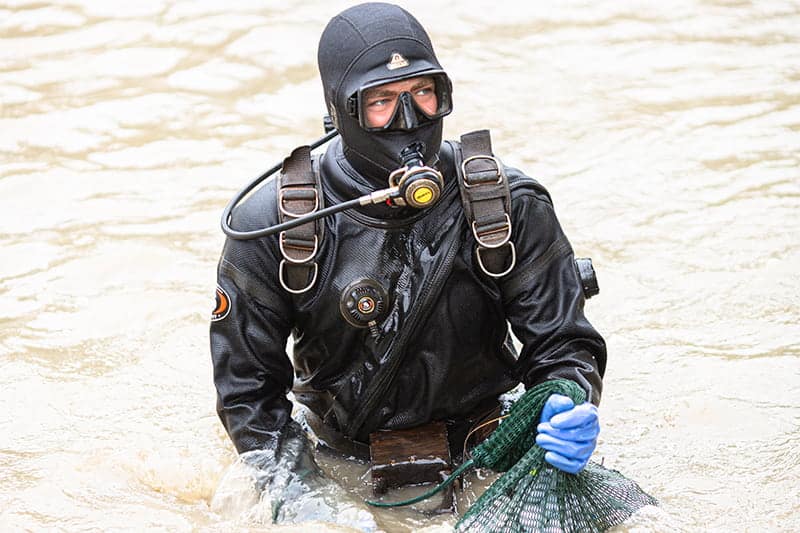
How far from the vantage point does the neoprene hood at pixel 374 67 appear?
315 centimetres

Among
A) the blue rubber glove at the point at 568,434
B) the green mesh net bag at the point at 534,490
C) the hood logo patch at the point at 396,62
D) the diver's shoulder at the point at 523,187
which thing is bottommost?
the green mesh net bag at the point at 534,490

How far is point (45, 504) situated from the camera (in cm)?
355

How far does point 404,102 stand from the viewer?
3.10 m

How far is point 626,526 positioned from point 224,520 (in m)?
1.10

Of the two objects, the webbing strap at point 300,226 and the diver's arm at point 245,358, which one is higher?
the webbing strap at point 300,226

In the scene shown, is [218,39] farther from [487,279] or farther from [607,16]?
[487,279]

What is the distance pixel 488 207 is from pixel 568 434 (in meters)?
0.67

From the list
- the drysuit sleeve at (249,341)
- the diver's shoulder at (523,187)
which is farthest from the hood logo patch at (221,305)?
the diver's shoulder at (523,187)

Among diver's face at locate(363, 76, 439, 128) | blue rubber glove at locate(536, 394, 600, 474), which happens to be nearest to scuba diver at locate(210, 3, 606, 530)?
diver's face at locate(363, 76, 439, 128)

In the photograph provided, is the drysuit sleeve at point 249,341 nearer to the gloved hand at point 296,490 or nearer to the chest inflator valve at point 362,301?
the gloved hand at point 296,490

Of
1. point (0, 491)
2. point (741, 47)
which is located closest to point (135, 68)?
point (741, 47)

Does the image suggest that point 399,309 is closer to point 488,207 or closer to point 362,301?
point 362,301

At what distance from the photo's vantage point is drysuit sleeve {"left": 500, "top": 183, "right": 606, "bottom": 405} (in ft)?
10.9

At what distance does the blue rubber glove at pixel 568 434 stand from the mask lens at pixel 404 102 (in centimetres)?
79
